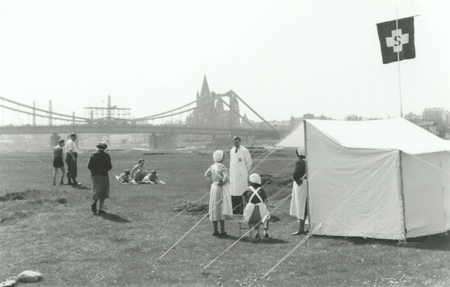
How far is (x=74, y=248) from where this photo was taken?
25.2 ft

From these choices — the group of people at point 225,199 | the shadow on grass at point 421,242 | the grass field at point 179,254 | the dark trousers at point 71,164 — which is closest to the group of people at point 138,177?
the dark trousers at point 71,164

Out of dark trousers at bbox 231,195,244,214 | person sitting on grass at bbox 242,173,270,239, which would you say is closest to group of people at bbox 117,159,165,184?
dark trousers at bbox 231,195,244,214

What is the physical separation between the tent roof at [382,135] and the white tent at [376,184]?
0.02 meters

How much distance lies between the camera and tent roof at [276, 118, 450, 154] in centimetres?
820

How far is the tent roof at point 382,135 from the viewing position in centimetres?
820

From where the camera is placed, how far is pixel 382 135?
887cm

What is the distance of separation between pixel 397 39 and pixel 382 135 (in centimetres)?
397

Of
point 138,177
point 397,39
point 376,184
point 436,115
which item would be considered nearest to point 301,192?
point 376,184

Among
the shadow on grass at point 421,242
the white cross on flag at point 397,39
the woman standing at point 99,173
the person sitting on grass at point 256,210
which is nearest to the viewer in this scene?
the shadow on grass at point 421,242

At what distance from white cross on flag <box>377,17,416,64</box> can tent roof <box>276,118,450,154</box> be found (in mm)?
2317

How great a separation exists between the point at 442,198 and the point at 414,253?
169cm

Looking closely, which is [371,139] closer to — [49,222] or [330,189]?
[330,189]

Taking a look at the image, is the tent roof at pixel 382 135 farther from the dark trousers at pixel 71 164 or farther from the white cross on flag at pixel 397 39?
the dark trousers at pixel 71 164

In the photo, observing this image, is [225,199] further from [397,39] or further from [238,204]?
[397,39]
